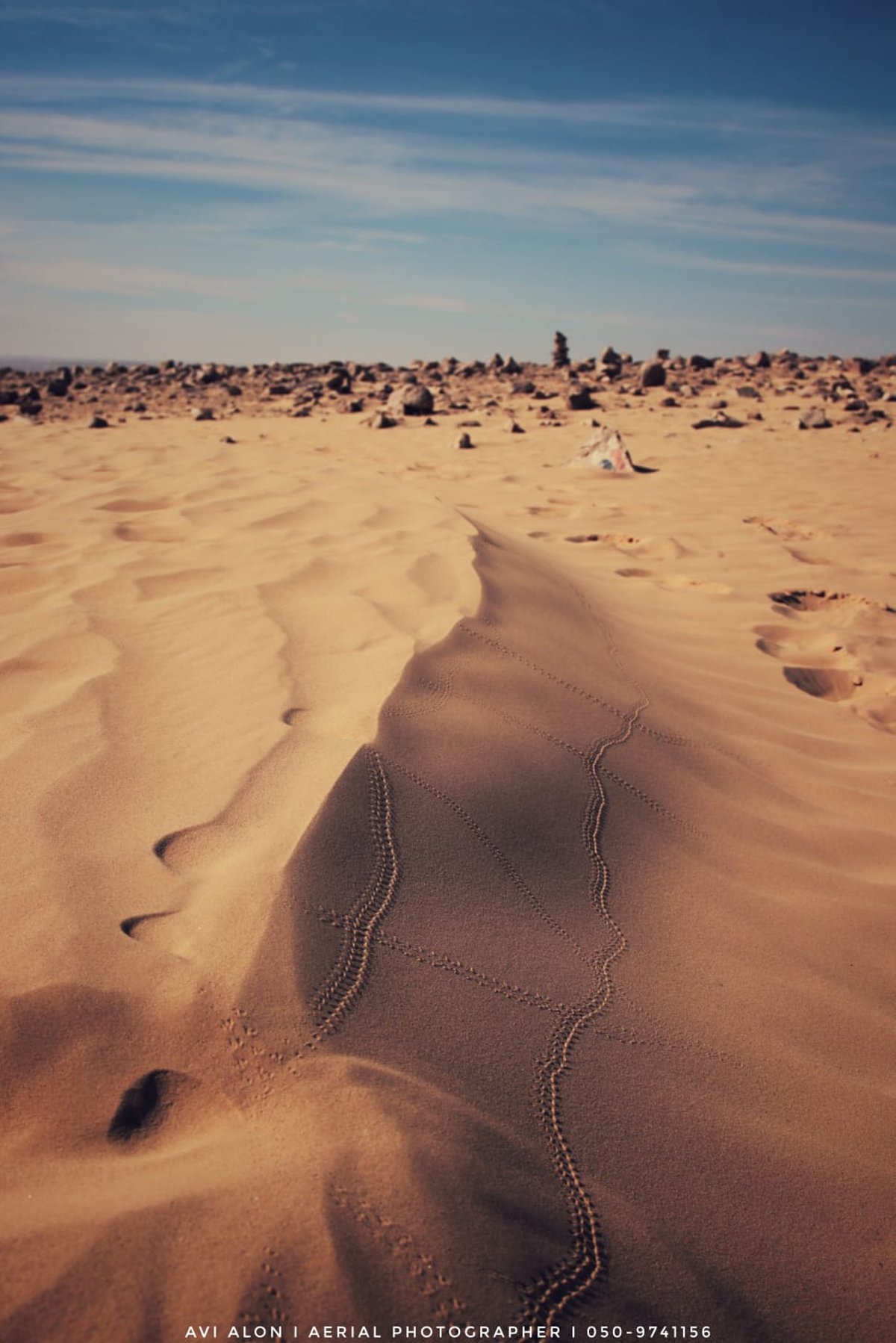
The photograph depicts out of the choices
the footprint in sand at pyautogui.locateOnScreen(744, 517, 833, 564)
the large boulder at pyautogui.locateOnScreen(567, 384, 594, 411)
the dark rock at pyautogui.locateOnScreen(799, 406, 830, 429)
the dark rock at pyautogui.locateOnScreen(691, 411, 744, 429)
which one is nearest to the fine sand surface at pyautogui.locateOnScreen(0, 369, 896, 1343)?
the footprint in sand at pyautogui.locateOnScreen(744, 517, 833, 564)

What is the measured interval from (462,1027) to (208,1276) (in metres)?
0.46

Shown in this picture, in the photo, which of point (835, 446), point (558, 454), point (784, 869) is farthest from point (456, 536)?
point (835, 446)

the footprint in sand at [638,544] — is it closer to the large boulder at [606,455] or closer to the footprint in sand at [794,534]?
the footprint in sand at [794,534]

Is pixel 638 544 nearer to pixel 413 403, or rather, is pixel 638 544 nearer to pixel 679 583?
pixel 679 583

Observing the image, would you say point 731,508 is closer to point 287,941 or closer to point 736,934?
point 736,934

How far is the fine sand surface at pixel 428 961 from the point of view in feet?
2.91

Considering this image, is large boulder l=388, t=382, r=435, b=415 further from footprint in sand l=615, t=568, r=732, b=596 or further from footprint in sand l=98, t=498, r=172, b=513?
footprint in sand l=615, t=568, r=732, b=596

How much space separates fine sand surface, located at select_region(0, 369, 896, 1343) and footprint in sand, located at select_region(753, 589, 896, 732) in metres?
0.03

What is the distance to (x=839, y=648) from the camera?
3.27 m

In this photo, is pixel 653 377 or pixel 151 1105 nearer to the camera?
pixel 151 1105

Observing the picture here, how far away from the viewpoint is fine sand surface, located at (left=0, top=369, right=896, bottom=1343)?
2.91 ft

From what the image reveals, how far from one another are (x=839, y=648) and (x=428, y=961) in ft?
8.45

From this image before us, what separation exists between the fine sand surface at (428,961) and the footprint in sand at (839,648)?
28mm

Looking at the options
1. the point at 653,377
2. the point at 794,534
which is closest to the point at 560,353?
the point at 653,377
